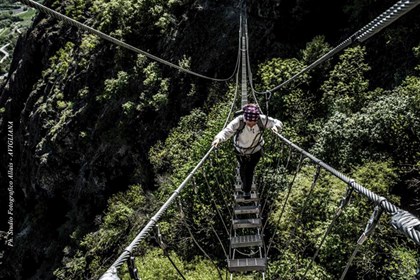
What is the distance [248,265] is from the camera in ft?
17.6

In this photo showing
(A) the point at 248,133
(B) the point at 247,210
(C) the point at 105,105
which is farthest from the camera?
(C) the point at 105,105

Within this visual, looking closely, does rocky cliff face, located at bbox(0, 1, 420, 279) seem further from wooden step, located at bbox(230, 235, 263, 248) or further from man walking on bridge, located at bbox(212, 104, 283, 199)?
wooden step, located at bbox(230, 235, 263, 248)

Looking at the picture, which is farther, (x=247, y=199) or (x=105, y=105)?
(x=105, y=105)

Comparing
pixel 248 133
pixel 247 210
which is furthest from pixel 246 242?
pixel 248 133

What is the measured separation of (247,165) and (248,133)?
735mm

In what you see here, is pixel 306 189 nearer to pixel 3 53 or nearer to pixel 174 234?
pixel 174 234

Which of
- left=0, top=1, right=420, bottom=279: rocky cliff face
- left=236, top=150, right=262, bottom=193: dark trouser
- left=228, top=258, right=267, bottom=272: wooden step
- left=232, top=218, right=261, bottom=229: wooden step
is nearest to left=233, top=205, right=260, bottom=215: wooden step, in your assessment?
left=232, top=218, right=261, bottom=229: wooden step

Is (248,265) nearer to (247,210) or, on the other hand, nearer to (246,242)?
(246,242)

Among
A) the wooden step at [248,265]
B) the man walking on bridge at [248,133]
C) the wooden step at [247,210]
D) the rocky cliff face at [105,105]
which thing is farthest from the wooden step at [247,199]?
the rocky cliff face at [105,105]

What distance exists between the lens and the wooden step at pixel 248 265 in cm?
531

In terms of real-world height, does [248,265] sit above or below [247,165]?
below

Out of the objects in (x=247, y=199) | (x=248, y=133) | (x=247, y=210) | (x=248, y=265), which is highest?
(x=248, y=133)

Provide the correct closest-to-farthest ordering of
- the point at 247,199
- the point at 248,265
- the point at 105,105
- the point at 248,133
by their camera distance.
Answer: the point at 248,265 < the point at 248,133 < the point at 247,199 < the point at 105,105

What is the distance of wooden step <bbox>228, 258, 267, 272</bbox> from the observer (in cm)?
531
